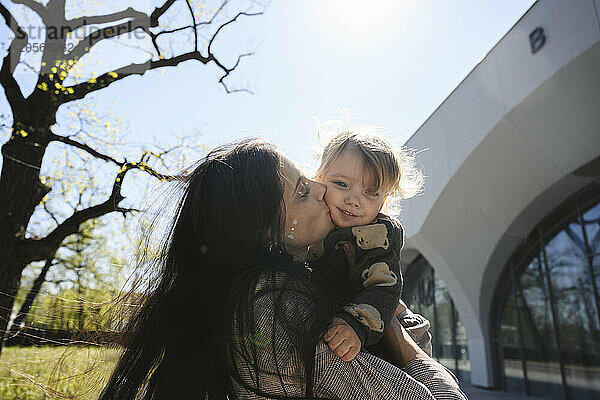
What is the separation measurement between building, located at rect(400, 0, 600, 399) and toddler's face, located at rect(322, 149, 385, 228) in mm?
5168

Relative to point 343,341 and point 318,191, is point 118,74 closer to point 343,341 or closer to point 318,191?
point 318,191

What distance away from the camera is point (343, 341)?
1.10m

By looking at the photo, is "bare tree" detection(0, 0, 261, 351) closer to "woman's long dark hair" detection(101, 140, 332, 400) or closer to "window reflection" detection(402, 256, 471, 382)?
"woman's long dark hair" detection(101, 140, 332, 400)

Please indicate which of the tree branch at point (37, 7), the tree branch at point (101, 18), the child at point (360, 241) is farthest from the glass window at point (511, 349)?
the tree branch at point (37, 7)

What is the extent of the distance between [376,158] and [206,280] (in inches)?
42.3

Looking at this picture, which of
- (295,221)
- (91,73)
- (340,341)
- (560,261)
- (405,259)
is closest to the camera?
(340,341)

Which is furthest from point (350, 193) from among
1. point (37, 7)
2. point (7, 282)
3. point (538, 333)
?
point (538, 333)

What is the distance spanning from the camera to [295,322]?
1.11 metres

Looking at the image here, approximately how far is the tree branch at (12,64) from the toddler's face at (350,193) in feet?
13.7

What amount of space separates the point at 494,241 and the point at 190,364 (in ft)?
32.0

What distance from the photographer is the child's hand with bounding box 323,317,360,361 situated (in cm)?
109

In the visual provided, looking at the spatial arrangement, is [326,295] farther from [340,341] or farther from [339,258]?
[339,258]

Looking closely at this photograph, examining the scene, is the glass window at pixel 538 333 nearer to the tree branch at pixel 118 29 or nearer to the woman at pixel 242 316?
the tree branch at pixel 118 29

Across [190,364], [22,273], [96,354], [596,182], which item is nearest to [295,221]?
[190,364]
